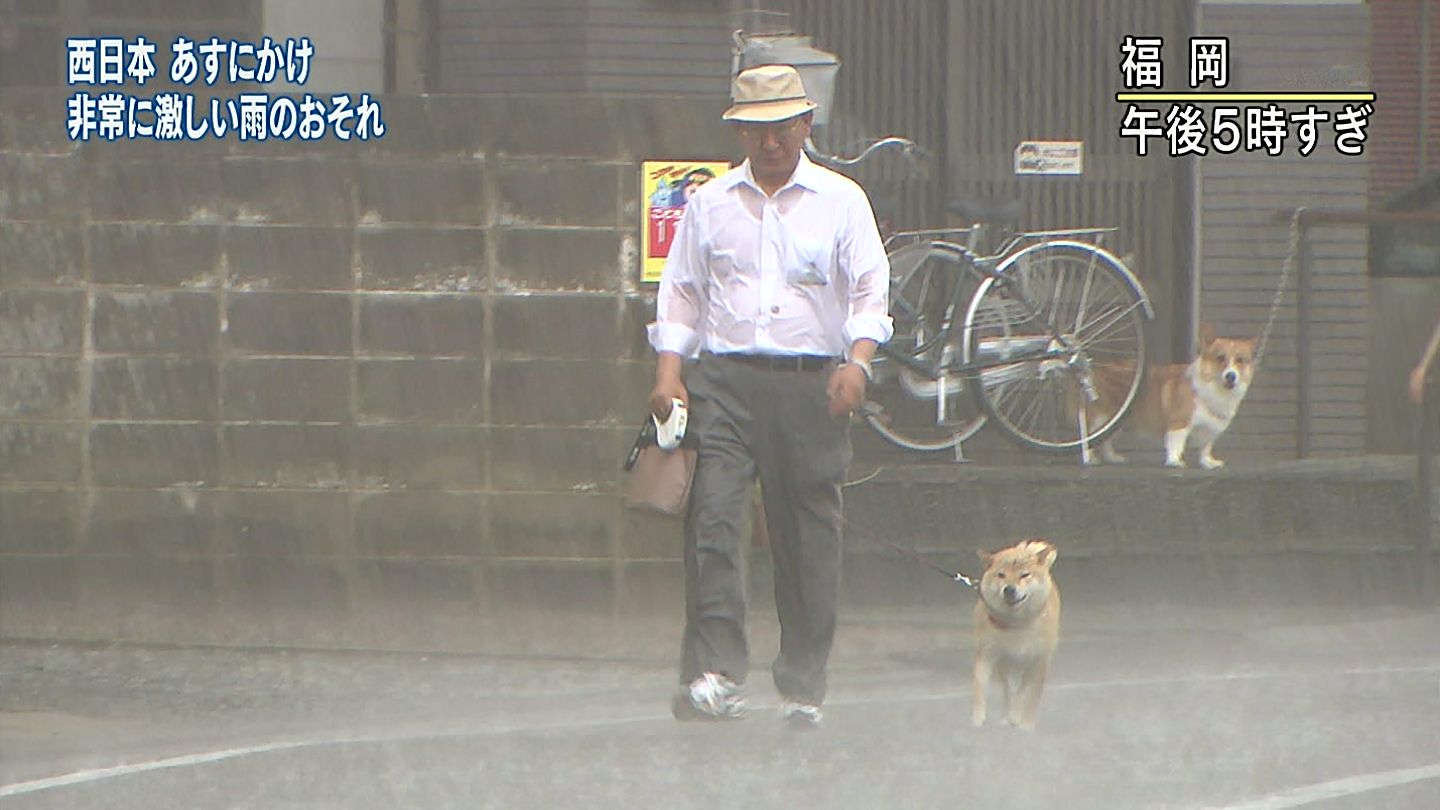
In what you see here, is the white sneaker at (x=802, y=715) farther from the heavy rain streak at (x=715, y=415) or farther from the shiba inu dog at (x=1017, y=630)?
the shiba inu dog at (x=1017, y=630)

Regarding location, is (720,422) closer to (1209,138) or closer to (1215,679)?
(1215,679)

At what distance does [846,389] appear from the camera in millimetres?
6898

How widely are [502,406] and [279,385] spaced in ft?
2.87

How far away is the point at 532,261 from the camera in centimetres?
929

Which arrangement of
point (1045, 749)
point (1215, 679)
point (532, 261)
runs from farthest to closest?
point (532, 261) < point (1215, 679) < point (1045, 749)

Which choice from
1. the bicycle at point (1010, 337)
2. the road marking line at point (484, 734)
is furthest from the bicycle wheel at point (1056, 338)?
the road marking line at point (484, 734)

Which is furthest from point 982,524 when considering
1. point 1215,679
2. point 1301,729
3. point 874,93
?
point 874,93

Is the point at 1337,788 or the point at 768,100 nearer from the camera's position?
the point at 1337,788

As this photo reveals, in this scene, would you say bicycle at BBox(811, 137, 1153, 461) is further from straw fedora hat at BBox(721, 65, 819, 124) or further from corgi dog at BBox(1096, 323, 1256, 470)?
straw fedora hat at BBox(721, 65, 819, 124)

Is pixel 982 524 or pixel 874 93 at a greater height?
pixel 874 93

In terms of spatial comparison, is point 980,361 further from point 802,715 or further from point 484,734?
point 484,734

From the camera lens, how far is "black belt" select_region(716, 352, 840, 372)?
23.2 ft

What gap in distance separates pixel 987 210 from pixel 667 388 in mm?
4167

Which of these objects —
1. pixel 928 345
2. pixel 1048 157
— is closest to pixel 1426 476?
pixel 928 345
